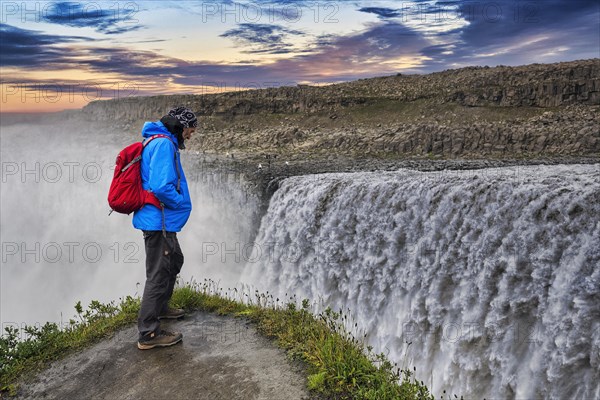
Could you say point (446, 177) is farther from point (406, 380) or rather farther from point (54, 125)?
point (54, 125)

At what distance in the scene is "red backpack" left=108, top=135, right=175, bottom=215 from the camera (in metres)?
5.31

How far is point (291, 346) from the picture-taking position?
5.71 meters

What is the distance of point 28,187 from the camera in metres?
25.4

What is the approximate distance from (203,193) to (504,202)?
1393 centimetres

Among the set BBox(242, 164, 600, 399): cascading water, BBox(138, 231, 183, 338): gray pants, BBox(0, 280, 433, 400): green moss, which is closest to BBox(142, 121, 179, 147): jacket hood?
BBox(138, 231, 183, 338): gray pants

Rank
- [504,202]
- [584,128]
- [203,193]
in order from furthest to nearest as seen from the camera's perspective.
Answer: [584,128] < [203,193] < [504,202]

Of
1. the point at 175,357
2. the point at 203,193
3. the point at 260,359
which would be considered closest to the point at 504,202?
the point at 260,359

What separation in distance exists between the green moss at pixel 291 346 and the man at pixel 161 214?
120cm

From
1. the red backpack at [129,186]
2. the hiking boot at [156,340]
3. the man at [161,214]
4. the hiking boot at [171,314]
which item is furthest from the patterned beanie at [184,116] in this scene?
the hiking boot at [171,314]

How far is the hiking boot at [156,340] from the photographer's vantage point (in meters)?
5.76

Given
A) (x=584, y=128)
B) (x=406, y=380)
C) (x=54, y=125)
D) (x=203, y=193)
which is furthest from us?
(x=54, y=125)

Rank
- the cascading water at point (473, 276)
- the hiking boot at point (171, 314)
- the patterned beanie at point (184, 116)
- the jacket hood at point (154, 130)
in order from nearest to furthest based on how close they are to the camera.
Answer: the jacket hood at point (154, 130)
the patterned beanie at point (184, 116)
the hiking boot at point (171, 314)
the cascading water at point (473, 276)

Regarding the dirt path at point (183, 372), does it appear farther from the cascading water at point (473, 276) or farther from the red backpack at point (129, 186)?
the cascading water at point (473, 276)

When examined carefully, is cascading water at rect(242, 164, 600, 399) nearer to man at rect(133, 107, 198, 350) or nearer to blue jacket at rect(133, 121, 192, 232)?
man at rect(133, 107, 198, 350)
